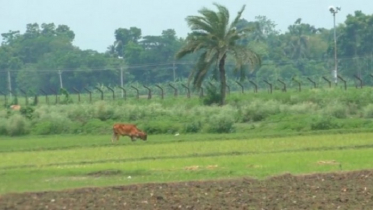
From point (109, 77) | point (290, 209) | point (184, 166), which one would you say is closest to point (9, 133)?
point (184, 166)

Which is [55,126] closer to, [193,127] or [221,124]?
[193,127]

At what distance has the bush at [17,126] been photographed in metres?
42.7

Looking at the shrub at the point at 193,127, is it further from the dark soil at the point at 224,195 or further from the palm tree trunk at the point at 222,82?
the dark soil at the point at 224,195

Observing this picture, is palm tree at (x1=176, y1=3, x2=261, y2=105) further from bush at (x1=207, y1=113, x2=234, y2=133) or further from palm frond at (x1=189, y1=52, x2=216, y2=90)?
bush at (x1=207, y1=113, x2=234, y2=133)

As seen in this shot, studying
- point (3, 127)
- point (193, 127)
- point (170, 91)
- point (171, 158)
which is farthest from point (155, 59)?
point (171, 158)

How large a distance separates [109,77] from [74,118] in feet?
172

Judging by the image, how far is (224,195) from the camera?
16656 mm

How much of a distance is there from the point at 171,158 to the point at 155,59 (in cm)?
8213

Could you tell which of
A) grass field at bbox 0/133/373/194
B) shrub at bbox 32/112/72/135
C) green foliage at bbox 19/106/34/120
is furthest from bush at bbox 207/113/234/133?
green foliage at bbox 19/106/34/120

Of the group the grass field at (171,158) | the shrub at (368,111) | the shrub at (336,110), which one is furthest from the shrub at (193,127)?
the shrub at (368,111)

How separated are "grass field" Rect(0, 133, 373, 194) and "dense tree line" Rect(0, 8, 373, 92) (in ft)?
168

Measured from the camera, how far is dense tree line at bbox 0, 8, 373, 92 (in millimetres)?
87625

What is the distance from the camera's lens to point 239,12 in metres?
50.4

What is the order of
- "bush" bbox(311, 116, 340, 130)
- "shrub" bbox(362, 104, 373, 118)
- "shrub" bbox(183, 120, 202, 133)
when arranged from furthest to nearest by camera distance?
"shrub" bbox(362, 104, 373, 118)
"shrub" bbox(183, 120, 202, 133)
"bush" bbox(311, 116, 340, 130)
